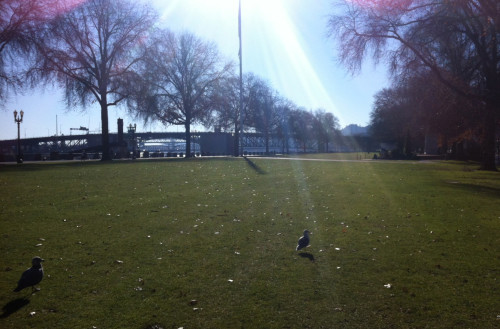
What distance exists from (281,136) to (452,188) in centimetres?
7009

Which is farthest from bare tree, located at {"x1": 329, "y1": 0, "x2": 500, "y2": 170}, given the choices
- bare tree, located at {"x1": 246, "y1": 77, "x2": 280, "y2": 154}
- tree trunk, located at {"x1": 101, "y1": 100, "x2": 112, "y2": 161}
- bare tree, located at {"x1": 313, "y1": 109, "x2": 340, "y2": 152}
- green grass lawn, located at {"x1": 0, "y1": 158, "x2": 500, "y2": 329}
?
bare tree, located at {"x1": 313, "y1": 109, "x2": 340, "y2": 152}

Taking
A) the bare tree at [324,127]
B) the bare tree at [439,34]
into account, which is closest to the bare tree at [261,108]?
the bare tree at [324,127]

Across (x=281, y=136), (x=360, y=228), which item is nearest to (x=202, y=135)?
(x=281, y=136)

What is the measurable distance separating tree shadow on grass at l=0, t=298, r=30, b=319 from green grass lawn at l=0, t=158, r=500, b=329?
12mm

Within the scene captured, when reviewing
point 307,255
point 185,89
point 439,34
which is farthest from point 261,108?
point 307,255

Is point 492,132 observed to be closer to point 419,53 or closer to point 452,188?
point 419,53

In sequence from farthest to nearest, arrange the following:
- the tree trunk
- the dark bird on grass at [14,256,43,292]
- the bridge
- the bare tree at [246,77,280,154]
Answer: the bare tree at [246,77,280,154] < the bridge < the tree trunk < the dark bird on grass at [14,256,43,292]

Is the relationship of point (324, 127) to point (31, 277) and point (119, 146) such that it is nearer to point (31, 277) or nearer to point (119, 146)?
point (119, 146)

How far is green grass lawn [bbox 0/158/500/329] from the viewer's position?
4.48 m

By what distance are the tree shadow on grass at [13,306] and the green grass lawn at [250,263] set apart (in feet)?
0.04

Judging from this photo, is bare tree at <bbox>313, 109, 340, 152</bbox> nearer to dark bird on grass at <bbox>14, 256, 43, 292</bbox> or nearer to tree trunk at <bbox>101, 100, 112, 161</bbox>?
tree trunk at <bbox>101, 100, 112, 161</bbox>

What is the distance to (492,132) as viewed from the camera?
84.8 feet

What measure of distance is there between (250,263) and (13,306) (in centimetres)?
315

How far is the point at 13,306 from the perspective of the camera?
4.67 metres
